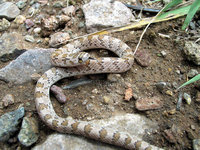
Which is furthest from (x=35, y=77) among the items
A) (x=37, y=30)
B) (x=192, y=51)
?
(x=192, y=51)

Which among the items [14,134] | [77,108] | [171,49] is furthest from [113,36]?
[14,134]

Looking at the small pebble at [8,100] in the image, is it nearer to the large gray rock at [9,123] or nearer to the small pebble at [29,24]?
the large gray rock at [9,123]

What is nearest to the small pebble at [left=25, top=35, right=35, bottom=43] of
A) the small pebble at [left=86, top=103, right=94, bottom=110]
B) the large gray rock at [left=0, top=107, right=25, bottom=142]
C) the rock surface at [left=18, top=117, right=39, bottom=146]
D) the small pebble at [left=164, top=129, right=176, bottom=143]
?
the large gray rock at [left=0, top=107, right=25, bottom=142]

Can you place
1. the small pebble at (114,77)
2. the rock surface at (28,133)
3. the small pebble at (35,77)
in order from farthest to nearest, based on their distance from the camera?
1. the small pebble at (35,77)
2. the small pebble at (114,77)
3. the rock surface at (28,133)

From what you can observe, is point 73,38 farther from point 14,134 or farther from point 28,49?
point 14,134

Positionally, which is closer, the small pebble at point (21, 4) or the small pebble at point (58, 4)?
the small pebble at point (58, 4)

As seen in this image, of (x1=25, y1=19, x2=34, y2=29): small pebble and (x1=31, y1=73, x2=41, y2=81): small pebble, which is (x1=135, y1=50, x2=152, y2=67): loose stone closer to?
(x1=31, y1=73, x2=41, y2=81): small pebble

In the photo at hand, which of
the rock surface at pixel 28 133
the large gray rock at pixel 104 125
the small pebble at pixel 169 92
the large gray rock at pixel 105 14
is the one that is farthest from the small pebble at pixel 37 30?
the small pebble at pixel 169 92

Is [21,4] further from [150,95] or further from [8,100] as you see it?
[150,95]
